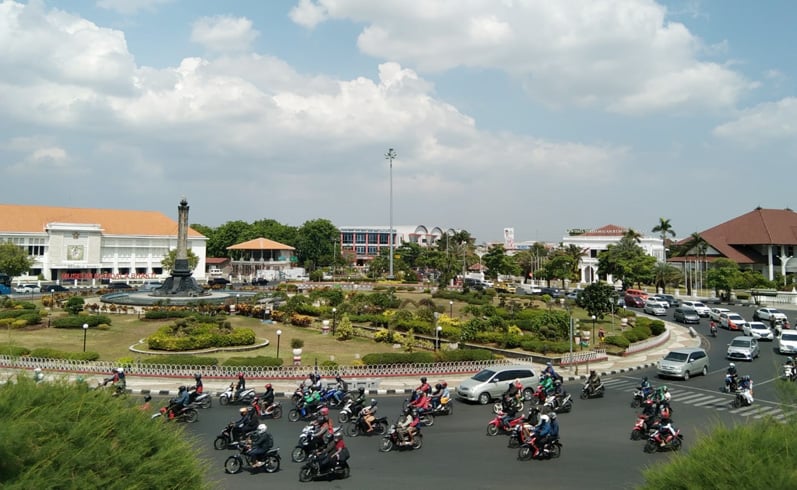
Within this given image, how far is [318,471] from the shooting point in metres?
12.6

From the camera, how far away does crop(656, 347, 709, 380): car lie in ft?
81.4

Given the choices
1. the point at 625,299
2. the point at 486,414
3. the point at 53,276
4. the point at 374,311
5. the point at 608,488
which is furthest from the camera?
the point at 53,276

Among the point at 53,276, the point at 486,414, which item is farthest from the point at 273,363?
the point at 53,276

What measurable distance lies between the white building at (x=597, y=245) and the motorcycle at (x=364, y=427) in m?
74.7

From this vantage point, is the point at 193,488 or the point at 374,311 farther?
the point at 374,311

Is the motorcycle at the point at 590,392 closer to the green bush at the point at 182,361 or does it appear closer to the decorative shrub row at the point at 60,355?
the green bush at the point at 182,361

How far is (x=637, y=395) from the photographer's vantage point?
65.0ft

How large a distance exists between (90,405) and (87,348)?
25.9 m

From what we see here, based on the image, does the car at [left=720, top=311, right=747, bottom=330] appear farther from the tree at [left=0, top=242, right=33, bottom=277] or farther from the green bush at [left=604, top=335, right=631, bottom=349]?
the tree at [left=0, top=242, right=33, bottom=277]

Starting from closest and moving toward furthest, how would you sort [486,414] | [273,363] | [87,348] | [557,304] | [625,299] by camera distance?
[486,414]
[273,363]
[87,348]
[557,304]
[625,299]

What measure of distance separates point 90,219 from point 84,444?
283 ft

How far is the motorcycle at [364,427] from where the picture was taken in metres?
16.3

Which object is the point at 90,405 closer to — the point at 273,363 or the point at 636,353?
the point at 273,363

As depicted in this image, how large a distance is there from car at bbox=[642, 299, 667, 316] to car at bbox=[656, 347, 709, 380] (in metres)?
25.9
